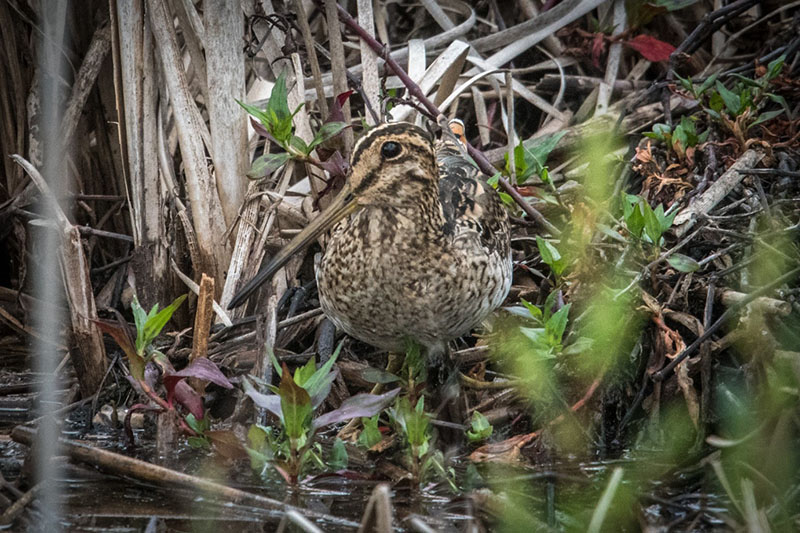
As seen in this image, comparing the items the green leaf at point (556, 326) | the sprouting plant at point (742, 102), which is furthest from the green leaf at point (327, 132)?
the sprouting plant at point (742, 102)

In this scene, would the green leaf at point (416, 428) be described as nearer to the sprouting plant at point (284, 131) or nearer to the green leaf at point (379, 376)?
the green leaf at point (379, 376)

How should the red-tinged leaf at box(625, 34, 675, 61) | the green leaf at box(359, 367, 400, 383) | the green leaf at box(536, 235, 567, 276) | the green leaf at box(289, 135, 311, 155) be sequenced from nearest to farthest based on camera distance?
the green leaf at box(359, 367, 400, 383) → the green leaf at box(536, 235, 567, 276) → the green leaf at box(289, 135, 311, 155) → the red-tinged leaf at box(625, 34, 675, 61)

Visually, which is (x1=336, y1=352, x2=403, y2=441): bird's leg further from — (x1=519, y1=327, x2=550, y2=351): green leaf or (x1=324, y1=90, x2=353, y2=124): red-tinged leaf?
(x1=324, y1=90, x2=353, y2=124): red-tinged leaf

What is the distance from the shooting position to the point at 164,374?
318 centimetres

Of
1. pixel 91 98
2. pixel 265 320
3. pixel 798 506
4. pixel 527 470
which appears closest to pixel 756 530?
pixel 798 506

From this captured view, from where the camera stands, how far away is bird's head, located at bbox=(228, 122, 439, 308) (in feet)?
10.1

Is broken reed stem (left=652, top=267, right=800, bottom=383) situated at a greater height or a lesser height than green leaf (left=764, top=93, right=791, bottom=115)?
lesser

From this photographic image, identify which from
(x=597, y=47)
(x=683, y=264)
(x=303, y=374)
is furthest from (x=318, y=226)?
(x=597, y=47)

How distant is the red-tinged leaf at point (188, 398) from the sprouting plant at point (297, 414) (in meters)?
0.26

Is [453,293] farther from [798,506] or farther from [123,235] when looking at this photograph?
[123,235]

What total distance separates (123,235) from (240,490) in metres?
1.75

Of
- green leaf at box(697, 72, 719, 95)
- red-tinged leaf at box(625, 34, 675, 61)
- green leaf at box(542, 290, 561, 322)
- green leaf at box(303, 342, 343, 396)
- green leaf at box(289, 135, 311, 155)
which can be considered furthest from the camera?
→ red-tinged leaf at box(625, 34, 675, 61)

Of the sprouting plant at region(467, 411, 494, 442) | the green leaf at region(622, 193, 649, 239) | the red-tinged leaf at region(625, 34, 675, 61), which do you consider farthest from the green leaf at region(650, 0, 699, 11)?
the sprouting plant at region(467, 411, 494, 442)

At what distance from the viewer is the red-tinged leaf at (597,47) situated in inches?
194
